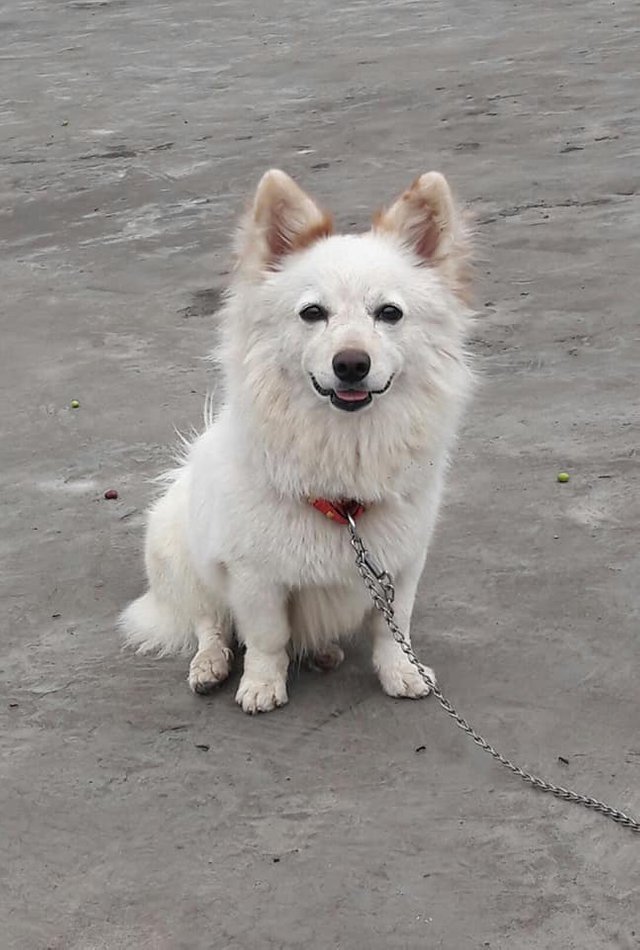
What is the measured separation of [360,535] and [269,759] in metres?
0.70

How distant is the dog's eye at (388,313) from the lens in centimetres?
316

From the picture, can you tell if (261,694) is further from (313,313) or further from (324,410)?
(313,313)

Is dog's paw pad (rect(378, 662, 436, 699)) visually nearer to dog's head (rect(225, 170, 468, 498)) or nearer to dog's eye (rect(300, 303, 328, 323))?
dog's head (rect(225, 170, 468, 498))

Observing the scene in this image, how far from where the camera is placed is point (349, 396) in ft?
10.2

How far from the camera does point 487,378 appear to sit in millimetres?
5887

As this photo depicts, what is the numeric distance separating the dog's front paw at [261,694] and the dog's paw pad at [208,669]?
0.11 m

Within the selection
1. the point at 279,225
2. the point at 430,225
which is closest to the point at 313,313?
the point at 279,225

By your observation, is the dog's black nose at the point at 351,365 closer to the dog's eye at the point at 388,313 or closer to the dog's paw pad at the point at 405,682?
the dog's eye at the point at 388,313

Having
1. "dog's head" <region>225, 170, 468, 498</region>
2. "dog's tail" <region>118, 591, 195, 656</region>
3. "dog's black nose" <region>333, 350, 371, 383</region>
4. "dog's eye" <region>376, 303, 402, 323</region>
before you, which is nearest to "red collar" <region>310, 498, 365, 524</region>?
"dog's head" <region>225, 170, 468, 498</region>

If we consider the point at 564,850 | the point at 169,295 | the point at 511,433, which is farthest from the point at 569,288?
the point at 564,850

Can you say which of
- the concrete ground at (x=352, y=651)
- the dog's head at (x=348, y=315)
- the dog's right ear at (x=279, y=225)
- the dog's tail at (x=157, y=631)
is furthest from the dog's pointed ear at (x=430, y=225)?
the dog's tail at (x=157, y=631)

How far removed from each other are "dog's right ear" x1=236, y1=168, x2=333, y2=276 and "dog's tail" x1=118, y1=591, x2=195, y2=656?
1.24 meters

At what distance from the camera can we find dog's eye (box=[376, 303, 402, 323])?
3162mm

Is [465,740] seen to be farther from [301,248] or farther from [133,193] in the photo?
[133,193]
